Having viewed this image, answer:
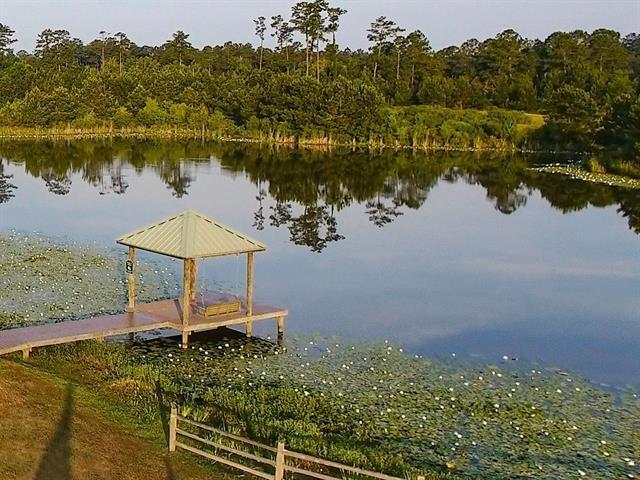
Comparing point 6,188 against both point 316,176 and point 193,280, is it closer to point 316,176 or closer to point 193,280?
point 316,176

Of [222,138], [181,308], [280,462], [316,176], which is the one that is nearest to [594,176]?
[316,176]

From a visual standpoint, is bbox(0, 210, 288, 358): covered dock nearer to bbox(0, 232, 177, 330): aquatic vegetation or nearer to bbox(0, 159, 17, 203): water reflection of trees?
bbox(0, 232, 177, 330): aquatic vegetation

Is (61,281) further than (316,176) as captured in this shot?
No

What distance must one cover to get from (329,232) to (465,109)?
192ft

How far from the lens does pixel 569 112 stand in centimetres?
7300

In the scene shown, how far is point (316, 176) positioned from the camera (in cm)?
5178

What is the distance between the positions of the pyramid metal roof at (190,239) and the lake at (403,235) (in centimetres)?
237

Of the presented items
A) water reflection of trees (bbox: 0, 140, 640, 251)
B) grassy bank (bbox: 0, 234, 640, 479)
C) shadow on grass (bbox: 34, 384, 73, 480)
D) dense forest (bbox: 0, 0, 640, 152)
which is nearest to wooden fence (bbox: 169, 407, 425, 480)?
grassy bank (bbox: 0, 234, 640, 479)

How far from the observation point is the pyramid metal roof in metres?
17.2

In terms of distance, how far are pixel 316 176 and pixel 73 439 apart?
1621 inches

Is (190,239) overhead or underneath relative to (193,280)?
overhead

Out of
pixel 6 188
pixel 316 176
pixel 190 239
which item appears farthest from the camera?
pixel 316 176

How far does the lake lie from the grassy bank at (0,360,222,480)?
6766mm

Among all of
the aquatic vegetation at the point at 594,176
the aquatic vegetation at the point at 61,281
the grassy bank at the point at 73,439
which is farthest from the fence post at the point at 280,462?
the aquatic vegetation at the point at 594,176
